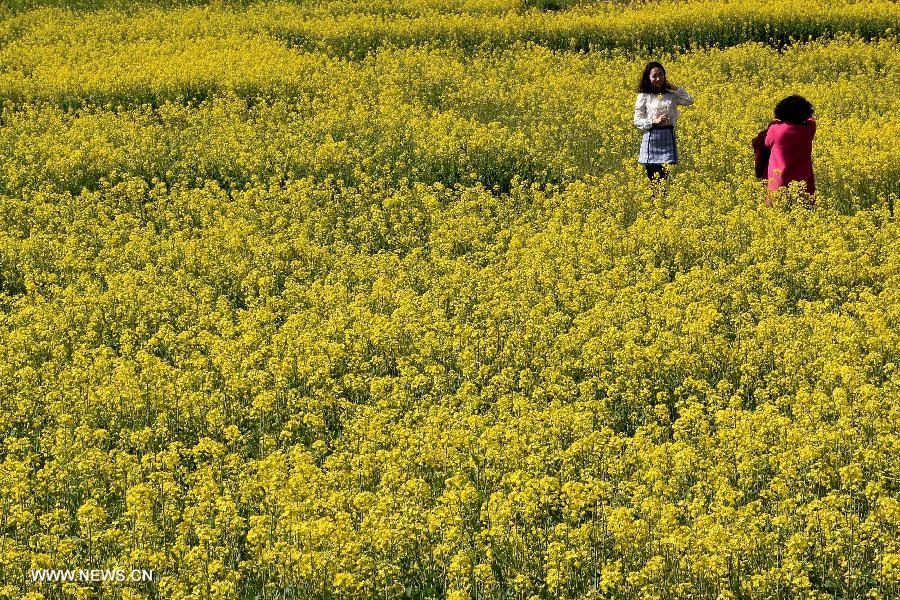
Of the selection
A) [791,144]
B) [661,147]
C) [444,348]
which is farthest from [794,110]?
[444,348]

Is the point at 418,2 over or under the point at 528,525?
over

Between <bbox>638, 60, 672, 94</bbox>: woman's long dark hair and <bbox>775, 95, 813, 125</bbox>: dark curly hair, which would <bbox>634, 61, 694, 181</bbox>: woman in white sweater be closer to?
<bbox>638, 60, 672, 94</bbox>: woman's long dark hair

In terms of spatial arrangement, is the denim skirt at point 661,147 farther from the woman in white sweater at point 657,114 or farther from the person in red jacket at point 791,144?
the person in red jacket at point 791,144

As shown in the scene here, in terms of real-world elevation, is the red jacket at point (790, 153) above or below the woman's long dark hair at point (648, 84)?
below

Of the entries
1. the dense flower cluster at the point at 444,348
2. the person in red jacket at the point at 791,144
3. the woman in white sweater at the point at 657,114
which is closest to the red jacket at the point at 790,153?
the person in red jacket at the point at 791,144

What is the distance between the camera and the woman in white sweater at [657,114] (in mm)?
12578

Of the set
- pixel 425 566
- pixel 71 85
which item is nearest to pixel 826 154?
pixel 425 566

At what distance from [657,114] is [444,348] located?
5.14 metres

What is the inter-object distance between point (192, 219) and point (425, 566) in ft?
25.4

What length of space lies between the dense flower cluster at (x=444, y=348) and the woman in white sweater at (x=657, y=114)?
0.33 metres

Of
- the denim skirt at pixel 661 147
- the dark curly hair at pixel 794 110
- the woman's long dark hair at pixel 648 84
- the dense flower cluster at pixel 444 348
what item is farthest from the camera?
the denim skirt at pixel 661 147

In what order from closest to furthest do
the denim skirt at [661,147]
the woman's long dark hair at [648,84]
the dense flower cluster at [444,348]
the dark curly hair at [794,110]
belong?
1. the dense flower cluster at [444,348]
2. the dark curly hair at [794,110]
3. the woman's long dark hair at [648,84]
4. the denim skirt at [661,147]

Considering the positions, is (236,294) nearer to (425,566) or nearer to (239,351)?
(239,351)

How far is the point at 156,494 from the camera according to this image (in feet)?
21.9
